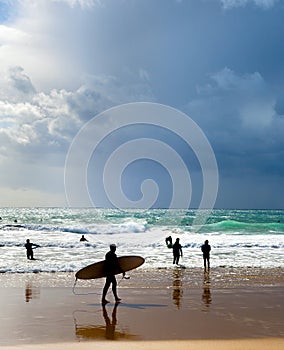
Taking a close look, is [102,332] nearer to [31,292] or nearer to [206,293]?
[31,292]

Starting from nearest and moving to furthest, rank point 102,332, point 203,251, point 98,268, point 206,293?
point 102,332 → point 98,268 → point 206,293 → point 203,251

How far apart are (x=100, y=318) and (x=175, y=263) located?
14452 millimetres

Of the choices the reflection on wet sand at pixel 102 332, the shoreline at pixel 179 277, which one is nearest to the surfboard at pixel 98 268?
the shoreline at pixel 179 277

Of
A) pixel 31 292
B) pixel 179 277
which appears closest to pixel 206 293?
pixel 179 277

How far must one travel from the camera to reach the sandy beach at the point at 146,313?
1054cm

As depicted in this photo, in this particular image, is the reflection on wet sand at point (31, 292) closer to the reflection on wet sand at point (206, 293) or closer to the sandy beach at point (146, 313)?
the sandy beach at point (146, 313)

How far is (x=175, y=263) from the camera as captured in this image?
2680cm

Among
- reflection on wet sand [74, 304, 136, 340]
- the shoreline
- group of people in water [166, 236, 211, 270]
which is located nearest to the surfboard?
the shoreline

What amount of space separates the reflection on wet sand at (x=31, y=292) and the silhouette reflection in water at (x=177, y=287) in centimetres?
460

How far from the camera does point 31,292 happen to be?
1688 cm

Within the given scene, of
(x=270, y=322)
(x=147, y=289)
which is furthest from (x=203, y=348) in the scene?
(x=147, y=289)

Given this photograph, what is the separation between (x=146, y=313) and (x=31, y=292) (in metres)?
5.37

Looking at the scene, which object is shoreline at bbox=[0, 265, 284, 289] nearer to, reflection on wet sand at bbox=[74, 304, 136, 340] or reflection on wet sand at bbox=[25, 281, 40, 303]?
reflection on wet sand at bbox=[25, 281, 40, 303]

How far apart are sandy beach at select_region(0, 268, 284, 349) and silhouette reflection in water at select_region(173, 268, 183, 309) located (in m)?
0.03
